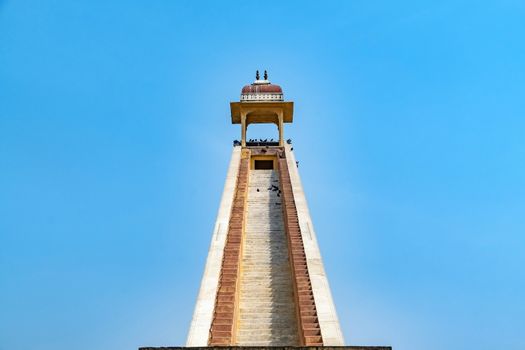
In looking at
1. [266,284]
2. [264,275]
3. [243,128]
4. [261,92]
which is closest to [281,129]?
[243,128]

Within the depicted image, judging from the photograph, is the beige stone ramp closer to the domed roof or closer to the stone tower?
the stone tower

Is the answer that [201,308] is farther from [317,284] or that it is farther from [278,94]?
[278,94]

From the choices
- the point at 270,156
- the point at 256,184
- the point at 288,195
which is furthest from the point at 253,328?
the point at 270,156

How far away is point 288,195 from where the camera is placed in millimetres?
14867

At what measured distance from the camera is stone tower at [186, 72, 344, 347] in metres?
8.30

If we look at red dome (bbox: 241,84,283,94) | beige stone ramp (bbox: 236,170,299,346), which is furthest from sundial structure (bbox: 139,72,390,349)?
red dome (bbox: 241,84,283,94)

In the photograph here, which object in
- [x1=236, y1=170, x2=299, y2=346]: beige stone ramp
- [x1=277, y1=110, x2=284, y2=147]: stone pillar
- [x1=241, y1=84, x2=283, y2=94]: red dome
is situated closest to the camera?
[x1=236, y1=170, x2=299, y2=346]: beige stone ramp

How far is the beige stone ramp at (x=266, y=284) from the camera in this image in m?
9.24

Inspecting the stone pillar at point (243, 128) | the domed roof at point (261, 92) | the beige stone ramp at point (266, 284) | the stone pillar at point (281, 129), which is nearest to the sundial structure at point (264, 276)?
the beige stone ramp at point (266, 284)

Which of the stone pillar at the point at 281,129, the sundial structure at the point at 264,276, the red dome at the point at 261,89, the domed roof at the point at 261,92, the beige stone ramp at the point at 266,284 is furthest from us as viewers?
the red dome at the point at 261,89

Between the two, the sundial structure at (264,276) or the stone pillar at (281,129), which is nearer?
the sundial structure at (264,276)

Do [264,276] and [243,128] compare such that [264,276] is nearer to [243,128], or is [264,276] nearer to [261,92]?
[243,128]

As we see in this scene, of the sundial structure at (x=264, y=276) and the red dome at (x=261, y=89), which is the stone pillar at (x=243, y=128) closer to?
the red dome at (x=261, y=89)

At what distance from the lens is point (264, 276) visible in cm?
1120
